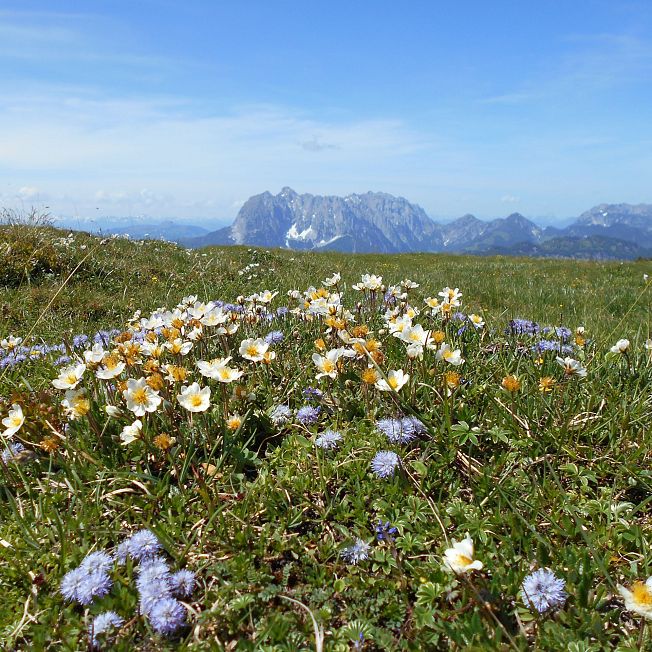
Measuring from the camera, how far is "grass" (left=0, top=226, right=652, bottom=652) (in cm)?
204

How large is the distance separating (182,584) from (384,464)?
1.26 meters

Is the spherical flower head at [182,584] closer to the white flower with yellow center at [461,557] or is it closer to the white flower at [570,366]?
the white flower with yellow center at [461,557]

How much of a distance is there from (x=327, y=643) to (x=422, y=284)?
31.0ft

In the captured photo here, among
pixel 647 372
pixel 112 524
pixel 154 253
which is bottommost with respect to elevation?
pixel 112 524

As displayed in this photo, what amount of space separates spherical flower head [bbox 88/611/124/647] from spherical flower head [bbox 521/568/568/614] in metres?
1.78

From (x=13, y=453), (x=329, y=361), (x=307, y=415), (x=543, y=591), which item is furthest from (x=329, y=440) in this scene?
(x=13, y=453)

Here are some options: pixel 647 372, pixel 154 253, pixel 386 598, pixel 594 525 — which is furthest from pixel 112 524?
pixel 154 253

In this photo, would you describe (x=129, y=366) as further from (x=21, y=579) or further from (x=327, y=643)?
(x=327, y=643)

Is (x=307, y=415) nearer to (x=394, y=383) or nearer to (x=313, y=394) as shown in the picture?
(x=313, y=394)

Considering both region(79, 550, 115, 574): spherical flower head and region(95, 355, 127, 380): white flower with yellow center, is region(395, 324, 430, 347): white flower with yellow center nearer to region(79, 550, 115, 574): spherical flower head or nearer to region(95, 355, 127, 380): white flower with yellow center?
region(95, 355, 127, 380): white flower with yellow center

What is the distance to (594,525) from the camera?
96.6 inches

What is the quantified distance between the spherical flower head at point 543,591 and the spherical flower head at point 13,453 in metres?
3.04

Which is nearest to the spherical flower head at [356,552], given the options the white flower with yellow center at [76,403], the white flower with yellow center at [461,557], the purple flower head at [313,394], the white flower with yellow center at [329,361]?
the white flower with yellow center at [461,557]

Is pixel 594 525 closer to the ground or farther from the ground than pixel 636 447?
closer to the ground
